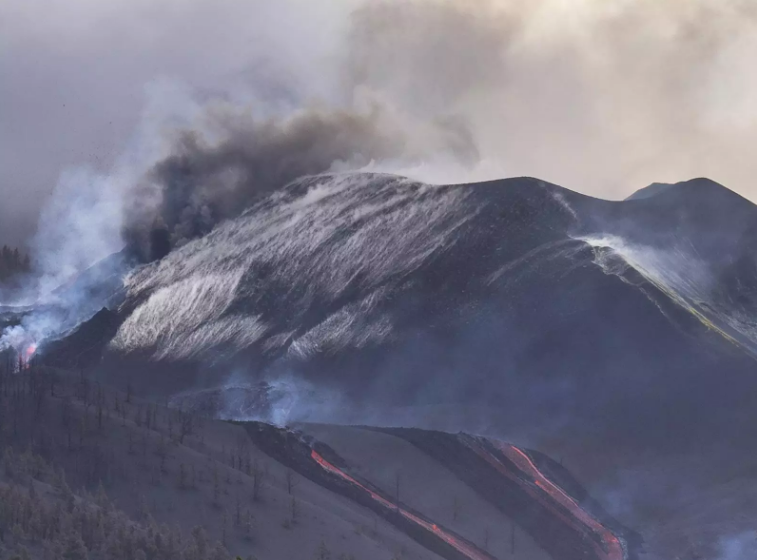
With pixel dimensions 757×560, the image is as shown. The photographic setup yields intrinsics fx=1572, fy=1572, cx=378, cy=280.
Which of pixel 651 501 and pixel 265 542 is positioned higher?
pixel 651 501

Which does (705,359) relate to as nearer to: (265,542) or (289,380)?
(289,380)

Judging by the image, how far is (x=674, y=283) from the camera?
11650cm


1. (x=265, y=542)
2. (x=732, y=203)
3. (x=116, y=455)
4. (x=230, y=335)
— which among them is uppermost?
(x=732, y=203)

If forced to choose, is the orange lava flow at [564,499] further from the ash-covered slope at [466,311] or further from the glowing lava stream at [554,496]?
the ash-covered slope at [466,311]

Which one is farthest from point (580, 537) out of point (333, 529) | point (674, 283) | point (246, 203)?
point (246, 203)

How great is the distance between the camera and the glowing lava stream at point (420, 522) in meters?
84.1

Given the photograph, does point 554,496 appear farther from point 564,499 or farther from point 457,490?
point 457,490

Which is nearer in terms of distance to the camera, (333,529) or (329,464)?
(333,529)

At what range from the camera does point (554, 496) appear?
92938 millimetres

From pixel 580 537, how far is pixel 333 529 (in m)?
15.2

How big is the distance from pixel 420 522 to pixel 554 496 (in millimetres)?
9318

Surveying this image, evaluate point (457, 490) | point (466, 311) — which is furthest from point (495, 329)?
point (457, 490)

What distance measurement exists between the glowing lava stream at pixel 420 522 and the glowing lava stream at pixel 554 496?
702 cm

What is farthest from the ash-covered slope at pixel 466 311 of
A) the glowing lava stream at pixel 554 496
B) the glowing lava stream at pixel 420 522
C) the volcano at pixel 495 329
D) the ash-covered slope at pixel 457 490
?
the glowing lava stream at pixel 420 522
